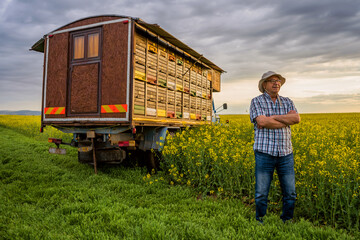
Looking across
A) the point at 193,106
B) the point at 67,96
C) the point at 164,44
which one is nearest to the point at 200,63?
the point at 193,106

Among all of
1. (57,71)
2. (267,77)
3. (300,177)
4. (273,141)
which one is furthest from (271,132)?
(57,71)

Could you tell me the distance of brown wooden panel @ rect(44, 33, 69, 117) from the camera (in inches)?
296

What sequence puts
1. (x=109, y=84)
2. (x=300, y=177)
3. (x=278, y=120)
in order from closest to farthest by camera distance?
(x=278, y=120), (x=300, y=177), (x=109, y=84)

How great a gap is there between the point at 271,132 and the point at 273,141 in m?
0.12

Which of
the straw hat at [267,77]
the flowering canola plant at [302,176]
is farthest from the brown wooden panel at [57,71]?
the straw hat at [267,77]

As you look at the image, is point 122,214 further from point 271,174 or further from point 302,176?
point 302,176

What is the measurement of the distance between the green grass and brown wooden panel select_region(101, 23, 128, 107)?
2099 mm

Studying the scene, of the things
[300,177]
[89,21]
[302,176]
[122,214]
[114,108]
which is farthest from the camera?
[89,21]

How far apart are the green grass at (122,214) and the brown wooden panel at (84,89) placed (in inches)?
73.2

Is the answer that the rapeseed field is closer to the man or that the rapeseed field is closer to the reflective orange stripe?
the man

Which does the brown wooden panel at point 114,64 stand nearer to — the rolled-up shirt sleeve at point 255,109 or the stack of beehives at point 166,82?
the stack of beehives at point 166,82

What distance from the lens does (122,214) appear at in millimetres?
4109

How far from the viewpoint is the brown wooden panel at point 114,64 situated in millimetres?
6621

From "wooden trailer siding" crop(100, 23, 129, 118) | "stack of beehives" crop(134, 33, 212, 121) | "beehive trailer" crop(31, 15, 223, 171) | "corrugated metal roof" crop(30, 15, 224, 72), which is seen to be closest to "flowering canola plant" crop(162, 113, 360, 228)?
"beehive trailer" crop(31, 15, 223, 171)
